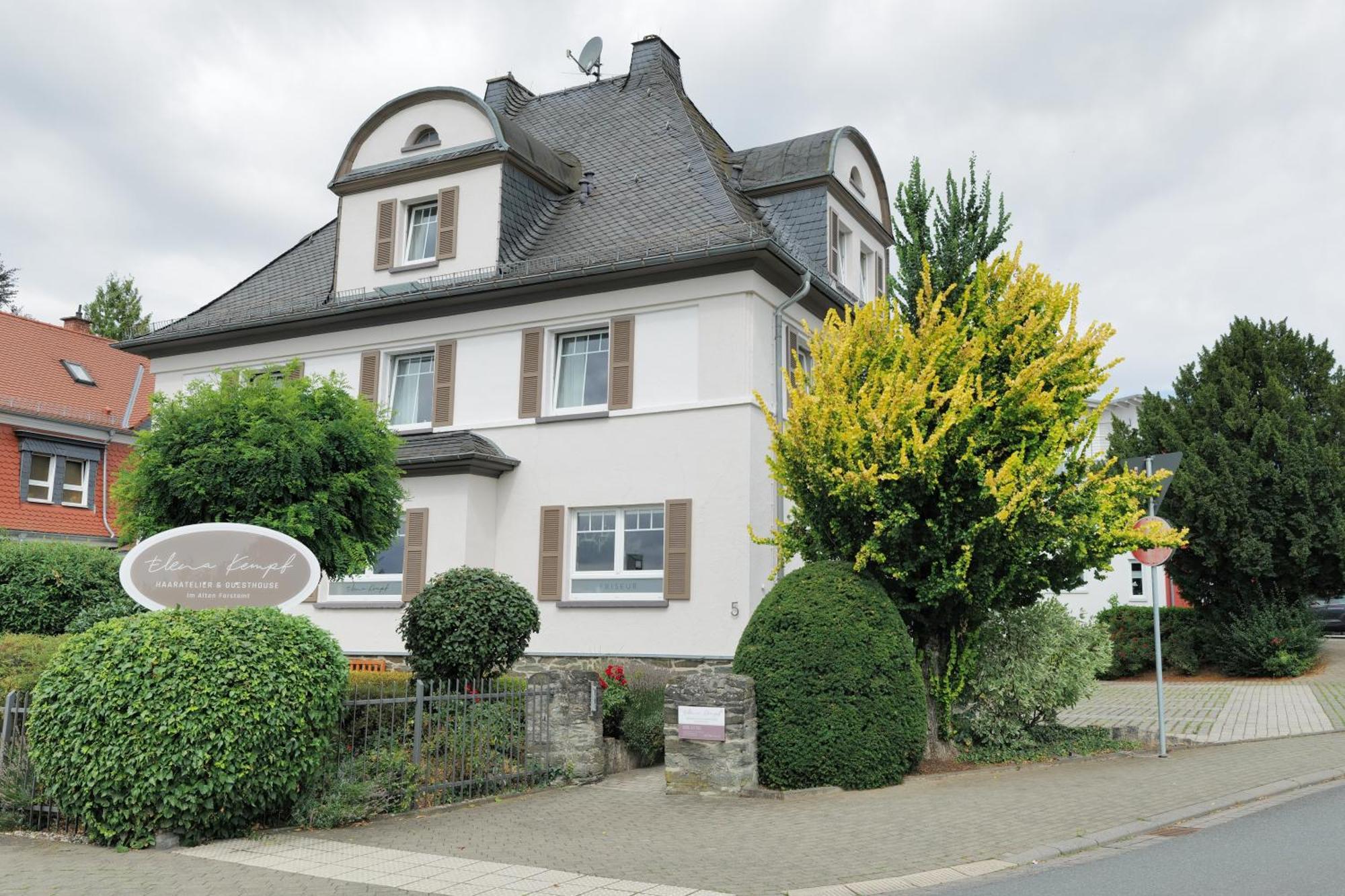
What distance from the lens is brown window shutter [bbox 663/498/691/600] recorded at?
632 inches

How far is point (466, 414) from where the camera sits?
18469mm

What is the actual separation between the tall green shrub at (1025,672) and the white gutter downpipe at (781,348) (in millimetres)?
4797

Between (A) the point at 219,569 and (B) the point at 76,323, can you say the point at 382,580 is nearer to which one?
(A) the point at 219,569

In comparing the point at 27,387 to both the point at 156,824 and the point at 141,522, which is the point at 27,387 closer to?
the point at 141,522

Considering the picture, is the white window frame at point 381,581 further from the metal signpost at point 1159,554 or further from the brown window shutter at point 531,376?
the metal signpost at point 1159,554

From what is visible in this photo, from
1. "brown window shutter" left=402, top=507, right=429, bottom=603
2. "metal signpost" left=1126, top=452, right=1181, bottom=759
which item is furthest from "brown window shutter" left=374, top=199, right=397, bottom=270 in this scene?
"metal signpost" left=1126, top=452, right=1181, bottom=759

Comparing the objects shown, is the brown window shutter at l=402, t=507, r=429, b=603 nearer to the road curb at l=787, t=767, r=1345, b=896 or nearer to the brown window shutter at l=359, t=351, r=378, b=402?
the brown window shutter at l=359, t=351, r=378, b=402

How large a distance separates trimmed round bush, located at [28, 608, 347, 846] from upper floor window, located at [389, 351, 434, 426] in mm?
10691

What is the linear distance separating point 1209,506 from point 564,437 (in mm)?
11519

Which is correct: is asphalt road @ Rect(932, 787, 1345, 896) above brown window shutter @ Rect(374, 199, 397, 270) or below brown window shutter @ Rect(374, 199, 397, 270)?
below

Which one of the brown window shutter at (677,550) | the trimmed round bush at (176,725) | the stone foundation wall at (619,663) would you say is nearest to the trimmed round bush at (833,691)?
the trimmed round bush at (176,725)

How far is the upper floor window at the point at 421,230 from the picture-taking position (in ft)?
64.5

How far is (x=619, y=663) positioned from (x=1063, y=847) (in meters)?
9.18

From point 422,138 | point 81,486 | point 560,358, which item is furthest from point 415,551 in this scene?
point 81,486
